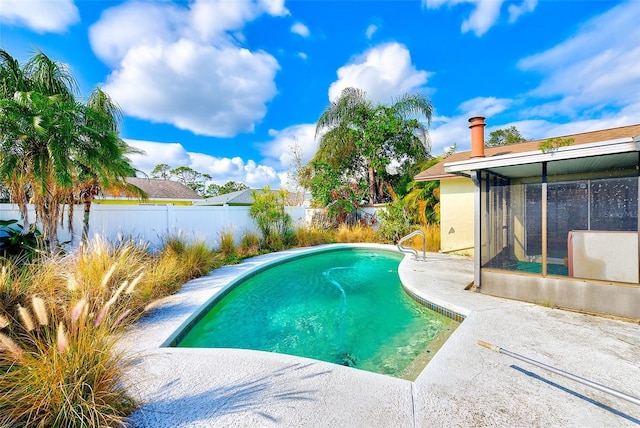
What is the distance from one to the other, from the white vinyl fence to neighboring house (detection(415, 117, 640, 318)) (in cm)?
819

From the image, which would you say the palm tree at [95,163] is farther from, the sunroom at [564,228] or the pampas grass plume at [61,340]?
the sunroom at [564,228]

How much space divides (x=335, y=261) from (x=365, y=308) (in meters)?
4.99

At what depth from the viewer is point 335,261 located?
35.8 ft

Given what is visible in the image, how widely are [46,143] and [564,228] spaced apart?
10.2 metres

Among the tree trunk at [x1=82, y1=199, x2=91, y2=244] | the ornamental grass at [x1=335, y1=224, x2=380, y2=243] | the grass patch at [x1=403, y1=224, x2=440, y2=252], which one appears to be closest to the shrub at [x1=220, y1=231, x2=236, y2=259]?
the tree trunk at [x1=82, y1=199, x2=91, y2=244]

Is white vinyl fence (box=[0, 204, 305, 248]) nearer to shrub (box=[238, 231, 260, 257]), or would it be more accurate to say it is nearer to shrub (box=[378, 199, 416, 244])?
shrub (box=[238, 231, 260, 257])

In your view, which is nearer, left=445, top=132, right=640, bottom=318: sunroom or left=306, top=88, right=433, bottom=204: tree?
left=445, top=132, right=640, bottom=318: sunroom

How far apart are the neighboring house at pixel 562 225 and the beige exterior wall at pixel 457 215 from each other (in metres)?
3.59

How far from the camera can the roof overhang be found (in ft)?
13.3

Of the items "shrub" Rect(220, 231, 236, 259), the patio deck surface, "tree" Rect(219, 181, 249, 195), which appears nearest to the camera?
the patio deck surface

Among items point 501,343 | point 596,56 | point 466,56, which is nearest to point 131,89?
point 501,343

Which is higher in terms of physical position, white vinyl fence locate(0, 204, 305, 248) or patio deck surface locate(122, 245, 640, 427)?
white vinyl fence locate(0, 204, 305, 248)

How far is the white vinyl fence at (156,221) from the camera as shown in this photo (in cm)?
771

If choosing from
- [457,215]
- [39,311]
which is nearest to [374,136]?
[457,215]
